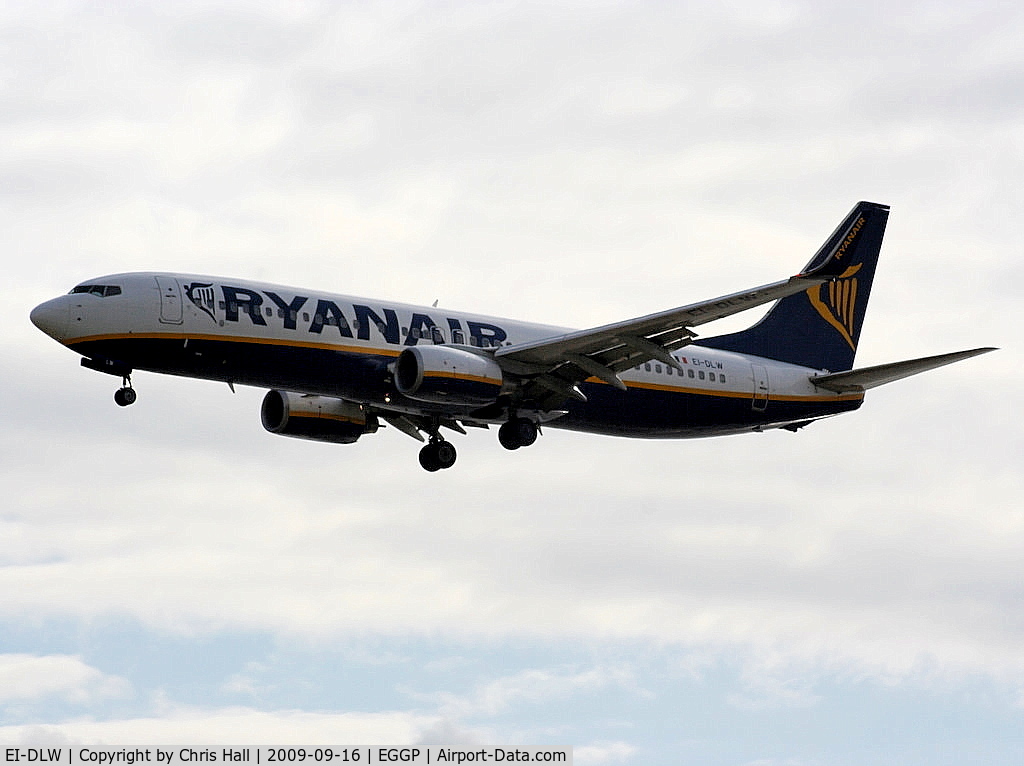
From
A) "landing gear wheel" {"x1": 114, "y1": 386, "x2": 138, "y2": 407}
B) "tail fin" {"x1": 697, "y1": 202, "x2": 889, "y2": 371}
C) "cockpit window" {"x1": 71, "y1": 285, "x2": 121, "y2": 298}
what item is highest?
"tail fin" {"x1": 697, "y1": 202, "x2": 889, "y2": 371}

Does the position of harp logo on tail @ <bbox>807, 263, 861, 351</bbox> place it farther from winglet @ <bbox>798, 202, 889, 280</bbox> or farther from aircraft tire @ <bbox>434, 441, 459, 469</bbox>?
aircraft tire @ <bbox>434, 441, 459, 469</bbox>

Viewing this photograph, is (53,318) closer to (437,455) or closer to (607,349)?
(437,455)

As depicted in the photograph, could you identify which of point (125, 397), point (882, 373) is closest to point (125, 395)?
point (125, 397)

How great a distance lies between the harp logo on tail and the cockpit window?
2415 cm

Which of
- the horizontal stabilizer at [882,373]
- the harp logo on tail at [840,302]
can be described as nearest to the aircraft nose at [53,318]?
the horizontal stabilizer at [882,373]

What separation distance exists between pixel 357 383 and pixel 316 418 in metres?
6.31

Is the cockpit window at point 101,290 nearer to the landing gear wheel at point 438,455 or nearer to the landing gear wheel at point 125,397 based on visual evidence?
the landing gear wheel at point 125,397

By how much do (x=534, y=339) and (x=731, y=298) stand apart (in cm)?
884

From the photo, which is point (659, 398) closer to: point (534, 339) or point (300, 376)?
point (534, 339)

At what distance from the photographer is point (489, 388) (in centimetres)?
4162

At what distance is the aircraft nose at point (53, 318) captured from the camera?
40.0 metres

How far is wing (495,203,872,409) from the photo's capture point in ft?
128

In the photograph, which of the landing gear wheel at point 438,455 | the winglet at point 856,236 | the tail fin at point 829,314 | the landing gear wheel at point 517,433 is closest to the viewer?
the landing gear wheel at point 517,433

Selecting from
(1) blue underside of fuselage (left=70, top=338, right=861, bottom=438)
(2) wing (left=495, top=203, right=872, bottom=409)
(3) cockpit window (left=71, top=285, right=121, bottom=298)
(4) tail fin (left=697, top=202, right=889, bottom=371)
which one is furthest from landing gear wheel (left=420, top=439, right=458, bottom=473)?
(3) cockpit window (left=71, top=285, right=121, bottom=298)
